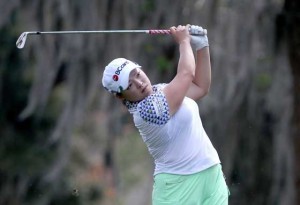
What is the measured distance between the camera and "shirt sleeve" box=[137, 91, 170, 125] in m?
7.23

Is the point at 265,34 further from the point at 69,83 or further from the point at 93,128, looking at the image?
Answer: the point at 93,128

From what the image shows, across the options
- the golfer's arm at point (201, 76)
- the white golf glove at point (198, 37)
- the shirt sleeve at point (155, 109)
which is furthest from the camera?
the golfer's arm at point (201, 76)

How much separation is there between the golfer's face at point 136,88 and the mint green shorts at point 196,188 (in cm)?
48

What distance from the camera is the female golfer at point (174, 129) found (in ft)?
23.8

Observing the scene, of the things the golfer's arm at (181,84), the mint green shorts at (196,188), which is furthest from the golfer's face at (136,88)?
the mint green shorts at (196,188)

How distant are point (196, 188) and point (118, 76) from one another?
732mm

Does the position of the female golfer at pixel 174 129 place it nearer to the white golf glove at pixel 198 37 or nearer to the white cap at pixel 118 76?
the white cap at pixel 118 76

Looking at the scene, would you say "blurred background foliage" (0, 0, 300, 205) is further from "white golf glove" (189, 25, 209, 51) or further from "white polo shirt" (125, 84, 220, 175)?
"white polo shirt" (125, 84, 220, 175)

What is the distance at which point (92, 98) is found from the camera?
14.2 m

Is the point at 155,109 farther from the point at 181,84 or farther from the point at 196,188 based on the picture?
the point at 196,188

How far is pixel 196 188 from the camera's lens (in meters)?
7.43

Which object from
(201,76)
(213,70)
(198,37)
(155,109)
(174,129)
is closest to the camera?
(155,109)

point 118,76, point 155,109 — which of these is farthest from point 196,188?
point 118,76

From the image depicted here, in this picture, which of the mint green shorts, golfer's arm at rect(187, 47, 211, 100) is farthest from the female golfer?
golfer's arm at rect(187, 47, 211, 100)
